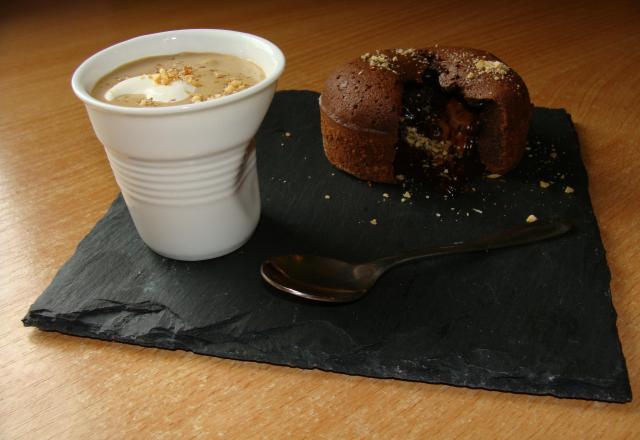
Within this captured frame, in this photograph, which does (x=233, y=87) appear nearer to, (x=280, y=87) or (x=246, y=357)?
(x=246, y=357)

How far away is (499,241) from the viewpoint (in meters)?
1.25

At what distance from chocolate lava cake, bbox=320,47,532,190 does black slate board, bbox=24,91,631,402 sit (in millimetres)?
70

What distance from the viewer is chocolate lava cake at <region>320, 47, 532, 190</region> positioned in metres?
1.46

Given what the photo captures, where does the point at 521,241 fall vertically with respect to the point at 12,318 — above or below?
below

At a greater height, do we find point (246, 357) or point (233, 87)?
point (233, 87)

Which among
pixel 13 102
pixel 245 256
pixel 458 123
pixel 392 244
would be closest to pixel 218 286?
pixel 245 256

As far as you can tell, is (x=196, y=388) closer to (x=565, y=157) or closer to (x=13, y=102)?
(x=565, y=157)

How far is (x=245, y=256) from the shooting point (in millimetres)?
1251

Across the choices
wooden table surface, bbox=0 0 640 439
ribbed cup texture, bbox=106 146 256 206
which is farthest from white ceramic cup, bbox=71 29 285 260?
wooden table surface, bbox=0 0 640 439

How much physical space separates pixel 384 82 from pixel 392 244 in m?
0.39

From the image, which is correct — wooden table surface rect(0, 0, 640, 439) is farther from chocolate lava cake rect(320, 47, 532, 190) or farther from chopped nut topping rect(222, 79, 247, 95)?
chopped nut topping rect(222, 79, 247, 95)

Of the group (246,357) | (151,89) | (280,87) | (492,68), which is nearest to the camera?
(246,357)

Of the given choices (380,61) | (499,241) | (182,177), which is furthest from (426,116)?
(182,177)

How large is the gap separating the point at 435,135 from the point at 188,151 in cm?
66
